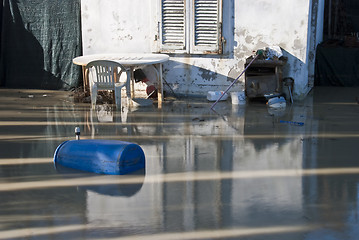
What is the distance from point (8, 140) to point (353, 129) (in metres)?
4.78

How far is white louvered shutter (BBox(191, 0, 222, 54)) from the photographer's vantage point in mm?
9188

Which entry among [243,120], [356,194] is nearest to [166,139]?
[243,120]

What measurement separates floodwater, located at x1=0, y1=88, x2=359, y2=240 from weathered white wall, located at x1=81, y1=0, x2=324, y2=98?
5.48 ft

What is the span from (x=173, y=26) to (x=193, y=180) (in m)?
5.28

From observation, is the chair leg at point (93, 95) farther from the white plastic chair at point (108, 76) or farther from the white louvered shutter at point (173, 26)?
the white louvered shutter at point (173, 26)

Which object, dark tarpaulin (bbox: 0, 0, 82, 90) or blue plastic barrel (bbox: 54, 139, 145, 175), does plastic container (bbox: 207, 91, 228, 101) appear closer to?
dark tarpaulin (bbox: 0, 0, 82, 90)

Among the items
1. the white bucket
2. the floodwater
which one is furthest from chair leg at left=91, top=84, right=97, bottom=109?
the white bucket

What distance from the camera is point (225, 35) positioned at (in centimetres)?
930

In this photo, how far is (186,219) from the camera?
3.79 m

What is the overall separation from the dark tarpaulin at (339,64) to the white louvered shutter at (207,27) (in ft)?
10.4

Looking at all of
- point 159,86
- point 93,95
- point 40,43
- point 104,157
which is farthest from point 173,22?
point 104,157

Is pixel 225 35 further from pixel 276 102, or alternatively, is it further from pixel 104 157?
pixel 104 157

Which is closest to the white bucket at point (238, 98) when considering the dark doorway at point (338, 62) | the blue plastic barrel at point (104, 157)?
the dark doorway at point (338, 62)

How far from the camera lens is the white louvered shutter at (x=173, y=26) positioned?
9.30m
